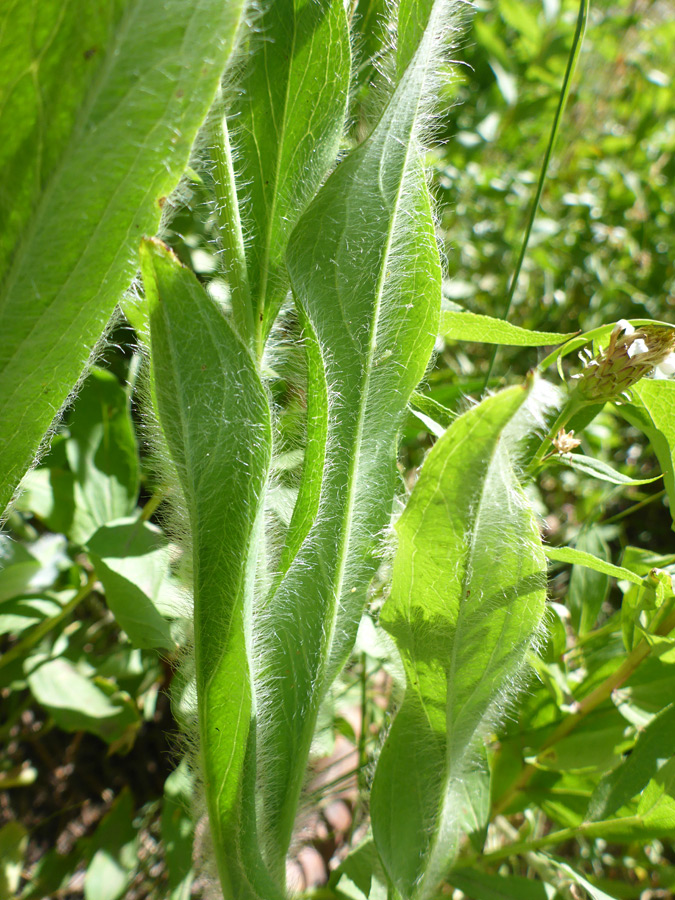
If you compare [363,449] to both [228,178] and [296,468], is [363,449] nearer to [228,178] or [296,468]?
[296,468]

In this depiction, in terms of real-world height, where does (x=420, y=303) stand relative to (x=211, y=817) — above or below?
above

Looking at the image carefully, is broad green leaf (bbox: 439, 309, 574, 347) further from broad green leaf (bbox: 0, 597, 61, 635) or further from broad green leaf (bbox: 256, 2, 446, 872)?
broad green leaf (bbox: 0, 597, 61, 635)

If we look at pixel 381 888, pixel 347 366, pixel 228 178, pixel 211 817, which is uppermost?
pixel 228 178

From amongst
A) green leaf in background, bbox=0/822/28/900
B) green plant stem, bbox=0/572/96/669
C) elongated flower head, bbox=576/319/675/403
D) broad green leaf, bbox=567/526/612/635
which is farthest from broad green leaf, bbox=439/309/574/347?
green leaf in background, bbox=0/822/28/900

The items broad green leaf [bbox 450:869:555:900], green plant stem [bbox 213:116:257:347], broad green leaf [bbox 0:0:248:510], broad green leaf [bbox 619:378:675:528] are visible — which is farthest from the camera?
broad green leaf [bbox 450:869:555:900]

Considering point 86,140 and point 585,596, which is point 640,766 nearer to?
point 585,596

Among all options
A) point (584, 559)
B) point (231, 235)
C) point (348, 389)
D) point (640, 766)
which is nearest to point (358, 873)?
point (640, 766)

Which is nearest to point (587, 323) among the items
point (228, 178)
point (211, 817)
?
point (228, 178)
